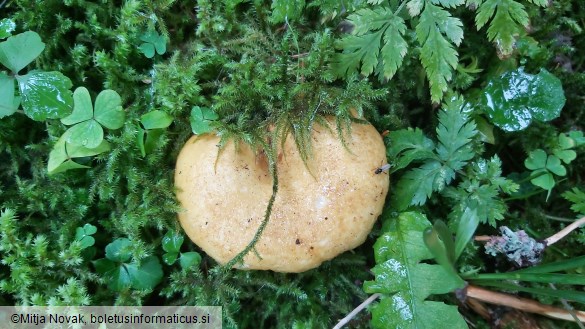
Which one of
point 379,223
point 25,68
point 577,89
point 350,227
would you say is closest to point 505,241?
point 379,223

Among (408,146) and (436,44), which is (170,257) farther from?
(436,44)

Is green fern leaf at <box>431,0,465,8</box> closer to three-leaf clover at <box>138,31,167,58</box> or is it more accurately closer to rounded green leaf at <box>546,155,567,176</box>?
rounded green leaf at <box>546,155,567,176</box>

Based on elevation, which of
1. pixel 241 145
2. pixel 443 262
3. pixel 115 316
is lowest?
pixel 115 316

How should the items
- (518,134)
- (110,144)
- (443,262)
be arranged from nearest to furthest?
(443,262), (110,144), (518,134)

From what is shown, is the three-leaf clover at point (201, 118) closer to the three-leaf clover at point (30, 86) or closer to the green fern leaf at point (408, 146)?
the three-leaf clover at point (30, 86)

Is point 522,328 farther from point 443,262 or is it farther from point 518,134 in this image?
point 518,134

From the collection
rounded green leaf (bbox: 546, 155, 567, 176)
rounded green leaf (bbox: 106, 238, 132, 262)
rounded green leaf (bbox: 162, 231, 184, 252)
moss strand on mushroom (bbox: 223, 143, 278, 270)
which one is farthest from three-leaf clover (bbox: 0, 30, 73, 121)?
rounded green leaf (bbox: 546, 155, 567, 176)

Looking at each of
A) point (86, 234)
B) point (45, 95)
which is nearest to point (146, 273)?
point (86, 234)
